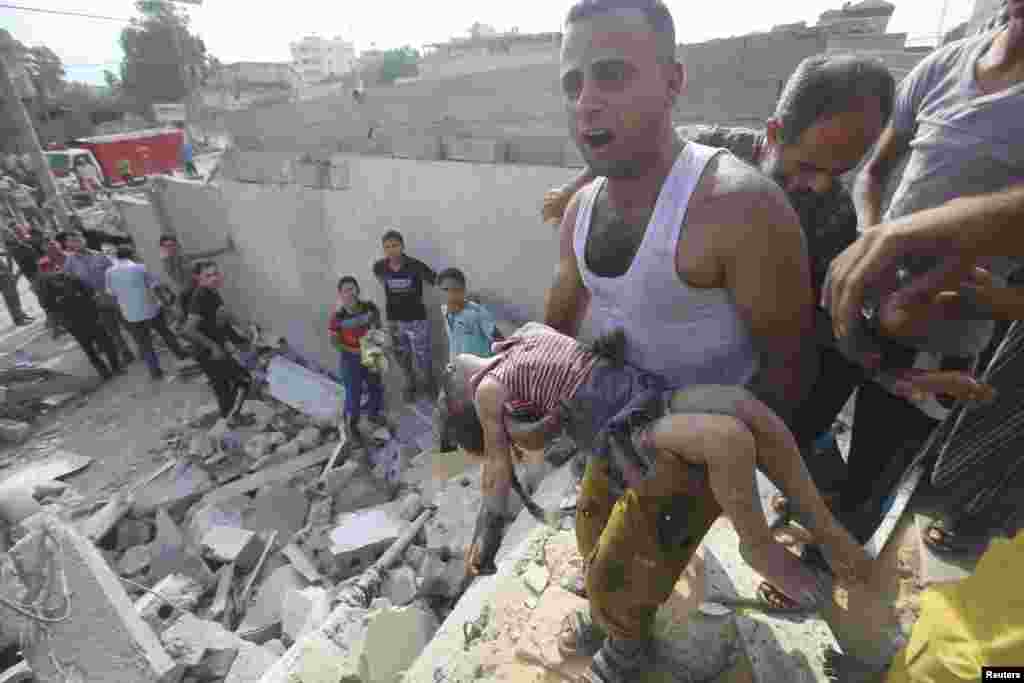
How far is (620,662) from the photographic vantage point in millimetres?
1853

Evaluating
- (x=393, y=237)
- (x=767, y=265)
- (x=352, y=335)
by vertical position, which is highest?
(x=767, y=265)

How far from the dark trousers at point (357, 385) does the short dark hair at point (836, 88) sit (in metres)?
5.17

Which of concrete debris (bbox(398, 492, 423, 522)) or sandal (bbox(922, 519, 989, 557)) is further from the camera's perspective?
concrete debris (bbox(398, 492, 423, 522))

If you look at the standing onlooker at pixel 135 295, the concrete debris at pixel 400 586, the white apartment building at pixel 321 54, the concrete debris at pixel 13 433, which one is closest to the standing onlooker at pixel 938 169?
the concrete debris at pixel 400 586

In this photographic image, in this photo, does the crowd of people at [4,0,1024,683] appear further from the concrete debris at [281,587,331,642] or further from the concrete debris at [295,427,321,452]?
the concrete debris at [295,427,321,452]

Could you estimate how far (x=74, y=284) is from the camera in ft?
25.5

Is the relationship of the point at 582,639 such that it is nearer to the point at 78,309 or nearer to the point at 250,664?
the point at 250,664

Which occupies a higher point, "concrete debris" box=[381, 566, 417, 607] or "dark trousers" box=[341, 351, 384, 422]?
"dark trousers" box=[341, 351, 384, 422]

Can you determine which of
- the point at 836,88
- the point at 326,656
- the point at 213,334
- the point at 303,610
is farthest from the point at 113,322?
the point at 836,88

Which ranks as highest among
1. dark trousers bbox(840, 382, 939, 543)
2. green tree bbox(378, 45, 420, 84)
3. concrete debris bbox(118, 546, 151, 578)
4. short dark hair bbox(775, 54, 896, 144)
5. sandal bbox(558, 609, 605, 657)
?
green tree bbox(378, 45, 420, 84)

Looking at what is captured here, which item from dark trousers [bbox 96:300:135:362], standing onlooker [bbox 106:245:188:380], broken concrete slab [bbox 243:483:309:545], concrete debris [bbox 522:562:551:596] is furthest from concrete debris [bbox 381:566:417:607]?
dark trousers [bbox 96:300:135:362]

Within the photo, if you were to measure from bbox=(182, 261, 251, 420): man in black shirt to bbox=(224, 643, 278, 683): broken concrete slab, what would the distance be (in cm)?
383

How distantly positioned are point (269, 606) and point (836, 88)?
205 inches

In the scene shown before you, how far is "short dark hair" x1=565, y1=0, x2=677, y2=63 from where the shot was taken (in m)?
1.28
